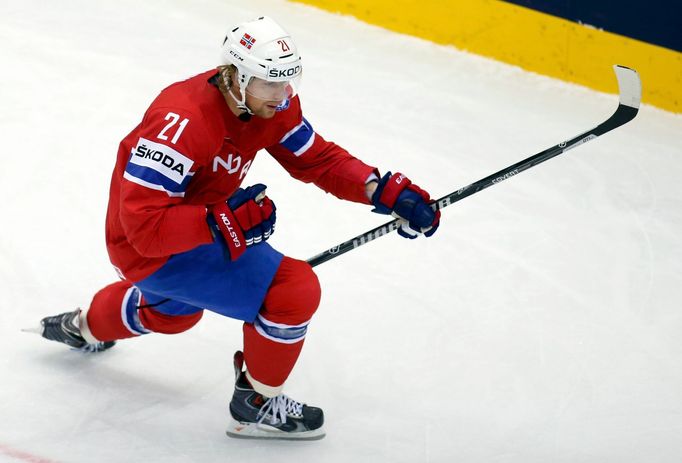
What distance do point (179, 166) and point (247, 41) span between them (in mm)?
333

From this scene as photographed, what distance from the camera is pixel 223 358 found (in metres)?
3.10

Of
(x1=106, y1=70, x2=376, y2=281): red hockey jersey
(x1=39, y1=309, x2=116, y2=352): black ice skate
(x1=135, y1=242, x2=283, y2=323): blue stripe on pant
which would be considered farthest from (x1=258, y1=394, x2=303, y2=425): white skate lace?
(x1=39, y1=309, x2=116, y2=352): black ice skate

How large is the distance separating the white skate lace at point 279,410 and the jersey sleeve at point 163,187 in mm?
539

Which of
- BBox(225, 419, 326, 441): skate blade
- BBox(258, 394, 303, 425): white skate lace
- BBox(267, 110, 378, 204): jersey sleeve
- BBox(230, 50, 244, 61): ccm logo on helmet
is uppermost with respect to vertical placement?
BBox(230, 50, 244, 61): ccm logo on helmet

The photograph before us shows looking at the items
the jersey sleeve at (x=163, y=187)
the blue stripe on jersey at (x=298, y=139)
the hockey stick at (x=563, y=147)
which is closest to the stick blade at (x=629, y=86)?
the hockey stick at (x=563, y=147)

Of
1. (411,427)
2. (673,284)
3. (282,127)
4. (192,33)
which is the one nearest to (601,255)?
(673,284)

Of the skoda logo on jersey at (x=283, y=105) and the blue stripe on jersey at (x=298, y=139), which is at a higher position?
the skoda logo on jersey at (x=283, y=105)

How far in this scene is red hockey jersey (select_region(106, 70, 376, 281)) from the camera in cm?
239

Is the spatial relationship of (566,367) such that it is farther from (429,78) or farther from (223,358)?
(429,78)

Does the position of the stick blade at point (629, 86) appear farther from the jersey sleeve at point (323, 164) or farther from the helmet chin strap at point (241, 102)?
the helmet chin strap at point (241, 102)

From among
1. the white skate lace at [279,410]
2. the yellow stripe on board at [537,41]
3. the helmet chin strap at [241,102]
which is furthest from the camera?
the yellow stripe on board at [537,41]

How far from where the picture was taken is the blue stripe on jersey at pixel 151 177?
93.7 inches

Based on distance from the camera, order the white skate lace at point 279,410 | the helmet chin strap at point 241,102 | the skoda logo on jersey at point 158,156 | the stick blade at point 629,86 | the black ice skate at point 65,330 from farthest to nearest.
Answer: the black ice skate at point 65,330, the white skate lace at point 279,410, the stick blade at point 629,86, the helmet chin strap at point 241,102, the skoda logo on jersey at point 158,156

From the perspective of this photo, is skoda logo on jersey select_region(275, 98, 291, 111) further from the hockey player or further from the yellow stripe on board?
the yellow stripe on board
